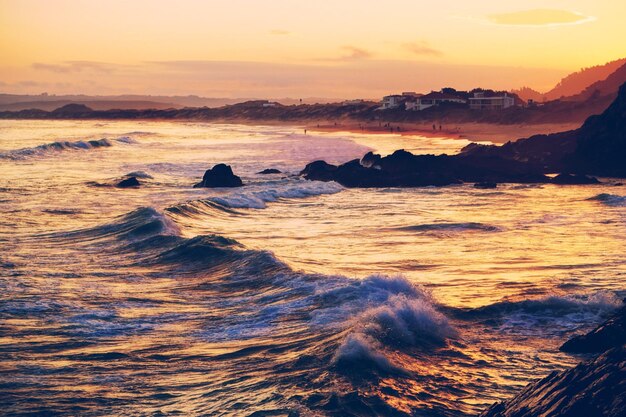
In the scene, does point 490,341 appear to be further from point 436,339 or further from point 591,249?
point 591,249

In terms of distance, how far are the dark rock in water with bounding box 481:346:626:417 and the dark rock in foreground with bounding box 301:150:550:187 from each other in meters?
30.3

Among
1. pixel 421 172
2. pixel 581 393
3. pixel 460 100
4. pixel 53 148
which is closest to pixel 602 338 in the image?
pixel 581 393

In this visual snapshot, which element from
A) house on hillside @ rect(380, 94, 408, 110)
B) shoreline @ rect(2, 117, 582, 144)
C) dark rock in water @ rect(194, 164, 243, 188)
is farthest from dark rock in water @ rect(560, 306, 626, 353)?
house on hillside @ rect(380, 94, 408, 110)

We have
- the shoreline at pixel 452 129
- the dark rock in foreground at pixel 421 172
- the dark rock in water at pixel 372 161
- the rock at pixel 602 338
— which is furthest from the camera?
the shoreline at pixel 452 129

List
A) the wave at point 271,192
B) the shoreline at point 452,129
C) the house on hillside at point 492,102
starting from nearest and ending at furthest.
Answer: the wave at point 271,192 < the shoreline at point 452,129 < the house on hillside at point 492,102

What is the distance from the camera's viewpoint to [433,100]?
129 metres

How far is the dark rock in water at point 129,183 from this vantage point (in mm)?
38091

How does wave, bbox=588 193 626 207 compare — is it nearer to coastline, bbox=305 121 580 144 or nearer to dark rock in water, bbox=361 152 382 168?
dark rock in water, bbox=361 152 382 168

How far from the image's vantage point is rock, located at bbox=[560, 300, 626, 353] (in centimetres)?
927

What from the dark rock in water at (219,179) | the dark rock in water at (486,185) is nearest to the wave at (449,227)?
the dark rock in water at (486,185)

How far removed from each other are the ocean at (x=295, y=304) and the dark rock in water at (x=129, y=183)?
27.9 ft

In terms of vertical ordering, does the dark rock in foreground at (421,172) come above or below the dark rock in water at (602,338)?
above

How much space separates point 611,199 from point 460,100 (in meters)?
98.7

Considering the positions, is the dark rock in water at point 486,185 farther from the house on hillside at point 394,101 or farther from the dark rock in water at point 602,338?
the house on hillside at point 394,101
